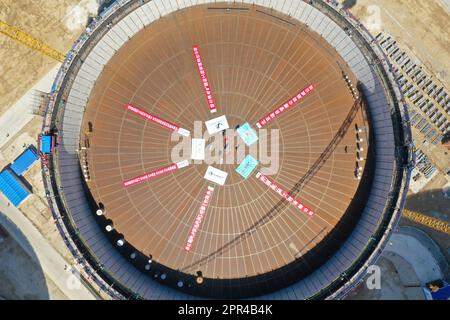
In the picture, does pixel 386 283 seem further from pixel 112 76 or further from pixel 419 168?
pixel 112 76

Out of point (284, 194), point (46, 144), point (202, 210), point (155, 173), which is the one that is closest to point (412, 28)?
point (284, 194)

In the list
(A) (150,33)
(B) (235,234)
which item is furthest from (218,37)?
(B) (235,234)

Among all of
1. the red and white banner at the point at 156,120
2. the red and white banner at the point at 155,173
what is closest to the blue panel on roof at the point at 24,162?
the red and white banner at the point at 155,173

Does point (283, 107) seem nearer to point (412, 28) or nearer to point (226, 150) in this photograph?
point (226, 150)

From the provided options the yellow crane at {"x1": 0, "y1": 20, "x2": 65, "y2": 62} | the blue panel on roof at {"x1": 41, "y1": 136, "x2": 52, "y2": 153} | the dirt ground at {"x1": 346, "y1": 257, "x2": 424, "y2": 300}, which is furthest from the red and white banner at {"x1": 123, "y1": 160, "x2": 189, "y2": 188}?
the dirt ground at {"x1": 346, "y1": 257, "x2": 424, "y2": 300}

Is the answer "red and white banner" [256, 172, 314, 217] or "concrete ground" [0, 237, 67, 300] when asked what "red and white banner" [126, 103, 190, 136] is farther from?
"concrete ground" [0, 237, 67, 300]
